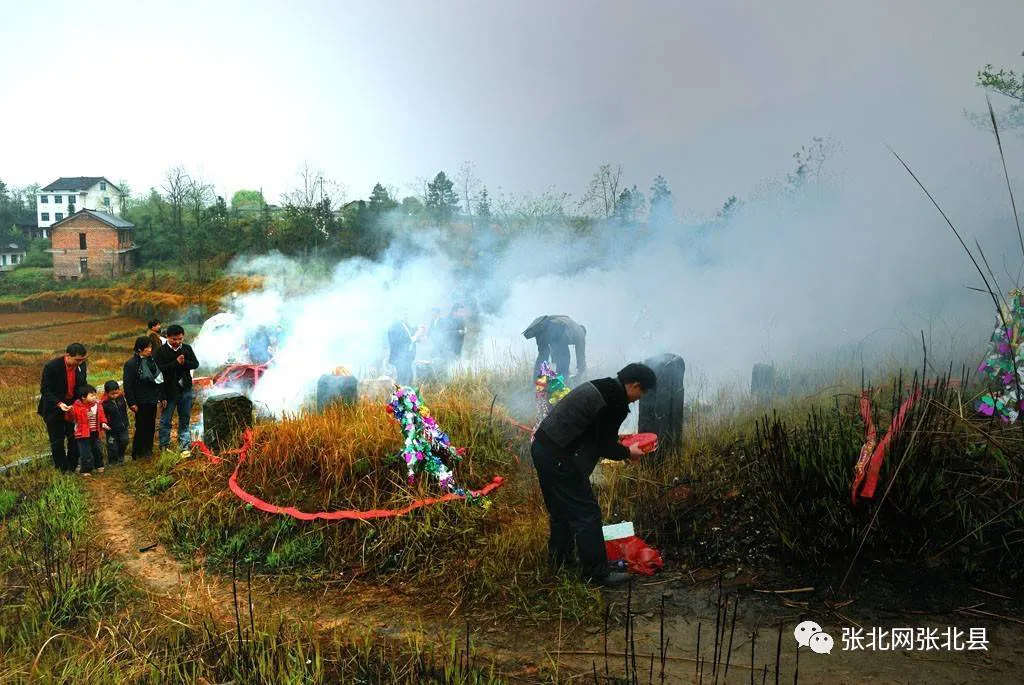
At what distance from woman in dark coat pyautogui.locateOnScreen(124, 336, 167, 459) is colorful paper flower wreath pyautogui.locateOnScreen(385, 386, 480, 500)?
405 cm

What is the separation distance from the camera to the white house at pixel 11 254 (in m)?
28.0

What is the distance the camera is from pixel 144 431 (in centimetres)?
949

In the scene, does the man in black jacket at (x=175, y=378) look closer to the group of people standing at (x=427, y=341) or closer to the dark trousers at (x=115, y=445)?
the dark trousers at (x=115, y=445)

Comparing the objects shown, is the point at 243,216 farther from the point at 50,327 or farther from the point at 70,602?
the point at 70,602

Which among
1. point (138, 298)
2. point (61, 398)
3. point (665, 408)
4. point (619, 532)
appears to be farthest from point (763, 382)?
point (138, 298)

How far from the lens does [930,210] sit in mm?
14016

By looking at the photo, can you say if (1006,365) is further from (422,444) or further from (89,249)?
(89,249)

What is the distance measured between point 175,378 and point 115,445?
115cm

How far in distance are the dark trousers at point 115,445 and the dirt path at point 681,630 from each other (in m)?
4.00

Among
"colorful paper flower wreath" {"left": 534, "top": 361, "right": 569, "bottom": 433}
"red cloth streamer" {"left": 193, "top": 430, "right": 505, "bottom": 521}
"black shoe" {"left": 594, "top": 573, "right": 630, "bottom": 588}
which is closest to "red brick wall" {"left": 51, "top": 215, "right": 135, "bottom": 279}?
"red cloth streamer" {"left": 193, "top": 430, "right": 505, "bottom": 521}

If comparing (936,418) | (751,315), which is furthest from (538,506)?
(751,315)

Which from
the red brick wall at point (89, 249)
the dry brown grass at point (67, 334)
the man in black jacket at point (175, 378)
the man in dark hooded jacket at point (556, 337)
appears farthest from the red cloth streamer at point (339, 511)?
the red brick wall at point (89, 249)

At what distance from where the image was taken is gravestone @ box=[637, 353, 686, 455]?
7195 millimetres

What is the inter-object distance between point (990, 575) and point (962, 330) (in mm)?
8614
